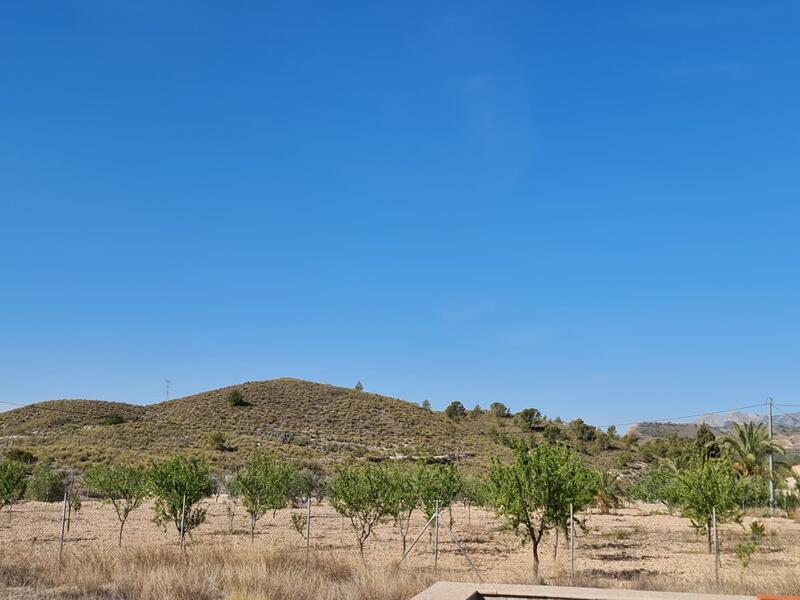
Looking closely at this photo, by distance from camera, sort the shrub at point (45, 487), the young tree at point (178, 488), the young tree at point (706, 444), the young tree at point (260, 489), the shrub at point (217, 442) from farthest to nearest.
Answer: the shrub at point (217, 442) < the young tree at point (706, 444) < the shrub at point (45, 487) < the young tree at point (260, 489) < the young tree at point (178, 488)

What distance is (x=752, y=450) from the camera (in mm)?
54375

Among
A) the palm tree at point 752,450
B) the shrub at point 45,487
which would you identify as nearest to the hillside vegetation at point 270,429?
the shrub at point 45,487

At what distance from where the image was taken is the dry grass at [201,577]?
13.7 metres

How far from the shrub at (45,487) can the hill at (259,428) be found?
9579mm

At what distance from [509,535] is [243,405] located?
57.7 metres

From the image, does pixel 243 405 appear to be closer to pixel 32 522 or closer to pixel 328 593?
pixel 32 522

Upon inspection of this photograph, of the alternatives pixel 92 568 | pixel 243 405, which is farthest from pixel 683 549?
pixel 243 405

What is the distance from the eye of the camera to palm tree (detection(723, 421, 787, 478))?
5394cm

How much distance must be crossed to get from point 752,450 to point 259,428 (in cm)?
4929

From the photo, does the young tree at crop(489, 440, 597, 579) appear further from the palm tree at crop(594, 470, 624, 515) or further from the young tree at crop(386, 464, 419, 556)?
the palm tree at crop(594, 470, 624, 515)

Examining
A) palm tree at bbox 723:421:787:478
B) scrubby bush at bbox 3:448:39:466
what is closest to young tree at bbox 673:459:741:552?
palm tree at bbox 723:421:787:478

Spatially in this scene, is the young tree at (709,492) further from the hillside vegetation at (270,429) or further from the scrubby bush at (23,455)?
the scrubby bush at (23,455)

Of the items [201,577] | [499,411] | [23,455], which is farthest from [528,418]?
[201,577]

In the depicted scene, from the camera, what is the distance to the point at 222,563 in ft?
55.8
